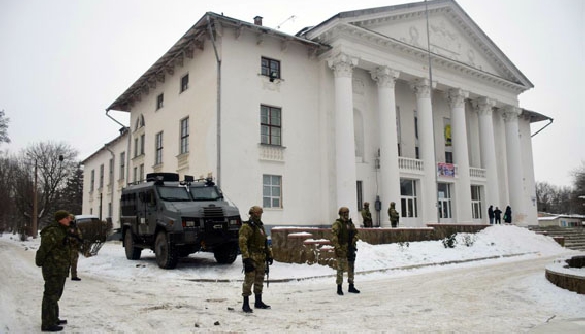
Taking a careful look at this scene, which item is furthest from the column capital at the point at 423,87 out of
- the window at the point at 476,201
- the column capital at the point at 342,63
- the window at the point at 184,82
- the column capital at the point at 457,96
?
the window at the point at 184,82

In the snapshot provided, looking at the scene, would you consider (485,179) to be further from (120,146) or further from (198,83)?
(120,146)

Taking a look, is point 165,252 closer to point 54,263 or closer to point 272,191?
point 54,263

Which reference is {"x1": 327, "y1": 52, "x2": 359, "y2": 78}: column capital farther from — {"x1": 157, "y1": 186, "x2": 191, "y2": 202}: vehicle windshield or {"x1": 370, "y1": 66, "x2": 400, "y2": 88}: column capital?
{"x1": 157, "y1": 186, "x2": 191, "y2": 202}: vehicle windshield

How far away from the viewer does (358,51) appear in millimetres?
24266

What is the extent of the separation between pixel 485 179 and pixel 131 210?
25.0 metres

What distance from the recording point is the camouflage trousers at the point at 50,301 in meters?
6.04

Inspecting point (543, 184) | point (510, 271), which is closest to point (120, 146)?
point (510, 271)

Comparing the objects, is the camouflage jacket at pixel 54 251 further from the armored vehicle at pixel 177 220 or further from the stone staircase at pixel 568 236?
the stone staircase at pixel 568 236

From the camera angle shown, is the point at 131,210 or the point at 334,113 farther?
the point at 334,113

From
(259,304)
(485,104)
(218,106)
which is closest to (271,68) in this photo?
(218,106)

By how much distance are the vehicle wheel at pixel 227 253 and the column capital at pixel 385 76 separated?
15.6 metres

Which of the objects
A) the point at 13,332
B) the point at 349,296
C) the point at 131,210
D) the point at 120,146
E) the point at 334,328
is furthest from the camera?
the point at 120,146

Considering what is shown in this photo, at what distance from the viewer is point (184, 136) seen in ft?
80.7

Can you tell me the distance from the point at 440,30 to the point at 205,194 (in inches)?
873
